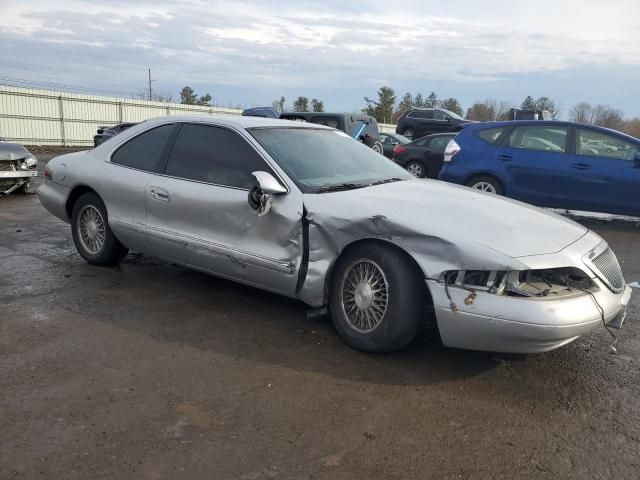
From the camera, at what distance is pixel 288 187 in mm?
4012

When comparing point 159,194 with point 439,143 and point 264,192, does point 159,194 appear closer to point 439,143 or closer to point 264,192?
point 264,192

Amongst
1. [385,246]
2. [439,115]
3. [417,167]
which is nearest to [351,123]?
[417,167]

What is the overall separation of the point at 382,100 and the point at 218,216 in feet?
182

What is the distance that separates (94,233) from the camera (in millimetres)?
5516

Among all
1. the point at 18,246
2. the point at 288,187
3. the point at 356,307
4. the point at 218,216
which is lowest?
the point at 18,246

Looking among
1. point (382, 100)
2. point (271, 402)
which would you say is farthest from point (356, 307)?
point (382, 100)

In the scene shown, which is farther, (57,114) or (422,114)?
(57,114)

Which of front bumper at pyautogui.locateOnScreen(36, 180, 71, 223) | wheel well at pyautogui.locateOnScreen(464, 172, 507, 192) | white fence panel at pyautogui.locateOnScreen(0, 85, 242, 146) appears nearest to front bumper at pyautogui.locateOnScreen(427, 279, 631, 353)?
front bumper at pyautogui.locateOnScreen(36, 180, 71, 223)

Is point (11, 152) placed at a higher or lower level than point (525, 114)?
lower

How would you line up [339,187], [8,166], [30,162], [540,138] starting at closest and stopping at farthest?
[339,187] < [540,138] < [8,166] < [30,162]

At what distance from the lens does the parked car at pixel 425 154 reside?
13.9 m

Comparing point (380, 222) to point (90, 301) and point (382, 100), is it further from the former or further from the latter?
point (382, 100)

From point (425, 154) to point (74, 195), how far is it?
991 centimetres

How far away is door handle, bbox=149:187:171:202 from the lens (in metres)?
4.68
